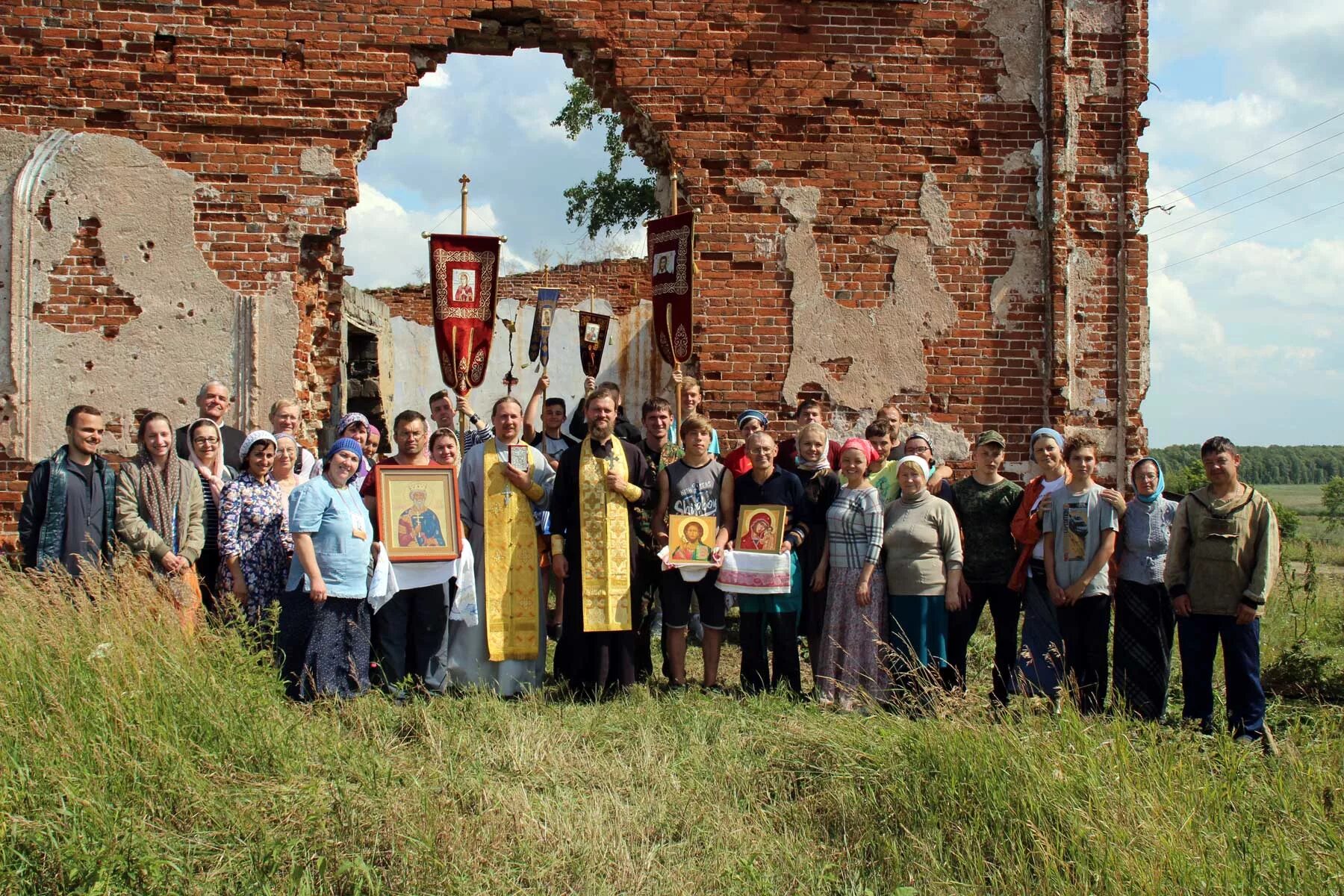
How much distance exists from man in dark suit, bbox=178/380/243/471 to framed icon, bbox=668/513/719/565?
2432 millimetres

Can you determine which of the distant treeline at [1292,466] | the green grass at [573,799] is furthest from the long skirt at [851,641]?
the distant treeline at [1292,466]

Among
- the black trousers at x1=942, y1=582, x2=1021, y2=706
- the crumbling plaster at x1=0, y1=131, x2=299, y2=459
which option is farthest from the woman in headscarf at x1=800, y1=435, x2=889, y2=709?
the crumbling plaster at x1=0, y1=131, x2=299, y2=459

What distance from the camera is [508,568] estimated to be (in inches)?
243

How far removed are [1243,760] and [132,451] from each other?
7349 millimetres

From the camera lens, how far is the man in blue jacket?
568 cm

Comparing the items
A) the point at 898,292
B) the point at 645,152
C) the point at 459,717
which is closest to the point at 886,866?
the point at 459,717

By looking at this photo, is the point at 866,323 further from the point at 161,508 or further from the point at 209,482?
the point at 161,508

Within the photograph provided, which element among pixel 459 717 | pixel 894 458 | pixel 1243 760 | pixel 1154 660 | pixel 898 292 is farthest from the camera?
pixel 898 292

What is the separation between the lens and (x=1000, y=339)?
28.0ft

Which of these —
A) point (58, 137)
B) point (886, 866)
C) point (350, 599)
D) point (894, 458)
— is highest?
point (58, 137)

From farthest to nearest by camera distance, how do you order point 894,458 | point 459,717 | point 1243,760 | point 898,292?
point 898,292
point 894,458
point 459,717
point 1243,760

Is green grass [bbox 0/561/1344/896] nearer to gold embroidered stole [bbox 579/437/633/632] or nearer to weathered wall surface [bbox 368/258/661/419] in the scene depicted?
gold embroidered stole [bbox 579/437/633/632]

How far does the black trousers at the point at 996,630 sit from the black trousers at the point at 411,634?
9.13ft

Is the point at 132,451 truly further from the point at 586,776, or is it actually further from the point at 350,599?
the point at 586,776
